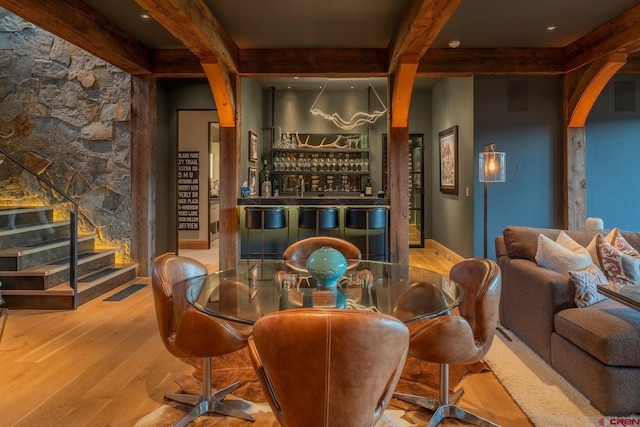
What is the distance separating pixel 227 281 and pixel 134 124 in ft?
12.6

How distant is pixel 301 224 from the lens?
5461mm

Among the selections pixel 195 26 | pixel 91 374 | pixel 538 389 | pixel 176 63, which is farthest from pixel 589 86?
pixel 91 374

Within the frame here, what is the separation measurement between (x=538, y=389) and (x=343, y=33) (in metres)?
4.05

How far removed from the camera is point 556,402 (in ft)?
7.66

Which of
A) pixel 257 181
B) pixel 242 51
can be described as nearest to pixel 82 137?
pixel 242 51

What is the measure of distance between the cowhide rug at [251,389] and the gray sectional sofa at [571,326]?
1.62 ft

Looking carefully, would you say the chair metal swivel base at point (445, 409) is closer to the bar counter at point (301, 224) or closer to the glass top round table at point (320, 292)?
the glass top round table at point (320, 292)

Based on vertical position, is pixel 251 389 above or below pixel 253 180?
below

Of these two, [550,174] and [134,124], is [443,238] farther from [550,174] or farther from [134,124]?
[134,124]

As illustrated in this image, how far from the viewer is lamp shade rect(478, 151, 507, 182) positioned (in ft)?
12.6

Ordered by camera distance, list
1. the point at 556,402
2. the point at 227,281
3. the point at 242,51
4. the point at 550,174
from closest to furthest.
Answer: the point at 556,402 < the point at 227,281 < the point at 242,51 < the point at 550,174

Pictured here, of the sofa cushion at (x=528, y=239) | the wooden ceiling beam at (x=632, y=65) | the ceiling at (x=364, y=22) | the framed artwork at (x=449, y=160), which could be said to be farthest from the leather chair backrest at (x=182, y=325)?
the wooden ceiling beam at (x=632, y=65)

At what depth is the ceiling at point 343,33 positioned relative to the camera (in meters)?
3.90

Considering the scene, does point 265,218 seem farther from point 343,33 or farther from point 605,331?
point 605,331
